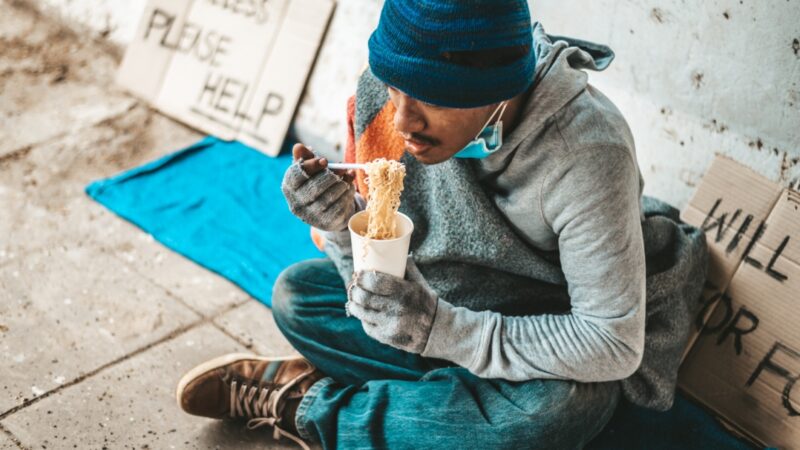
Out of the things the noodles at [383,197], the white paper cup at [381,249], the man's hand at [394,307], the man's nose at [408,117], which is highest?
the man's nose at [408,117]

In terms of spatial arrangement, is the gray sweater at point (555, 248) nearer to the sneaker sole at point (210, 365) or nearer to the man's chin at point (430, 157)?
the man's chin at point (430, 157)

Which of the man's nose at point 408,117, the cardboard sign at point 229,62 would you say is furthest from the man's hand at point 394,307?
the cardboard sign at point 229,62

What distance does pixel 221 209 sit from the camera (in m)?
3.34

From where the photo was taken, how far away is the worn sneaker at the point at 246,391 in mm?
2180

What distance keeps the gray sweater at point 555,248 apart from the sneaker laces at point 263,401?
458mm

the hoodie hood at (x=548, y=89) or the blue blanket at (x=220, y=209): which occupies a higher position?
the hoodie hood at (x=548, y=89)

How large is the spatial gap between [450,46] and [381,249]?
17.7 inches

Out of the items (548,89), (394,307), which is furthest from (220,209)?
(548,89)

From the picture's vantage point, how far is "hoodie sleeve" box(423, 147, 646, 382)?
5.51 ft

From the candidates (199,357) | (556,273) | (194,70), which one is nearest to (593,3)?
(556,273)

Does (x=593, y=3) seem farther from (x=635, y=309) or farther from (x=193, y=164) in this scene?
(x=193, y=164)

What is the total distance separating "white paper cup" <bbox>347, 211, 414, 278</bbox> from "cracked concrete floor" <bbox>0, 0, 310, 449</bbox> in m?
0.83

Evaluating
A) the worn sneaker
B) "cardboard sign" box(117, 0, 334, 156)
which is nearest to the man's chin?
the worn sneaker

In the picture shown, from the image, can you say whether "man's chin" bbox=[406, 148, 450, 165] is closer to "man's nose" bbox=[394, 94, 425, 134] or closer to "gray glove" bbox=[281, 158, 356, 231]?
"man's nose" bbox=[394, 94, 425, 134]
